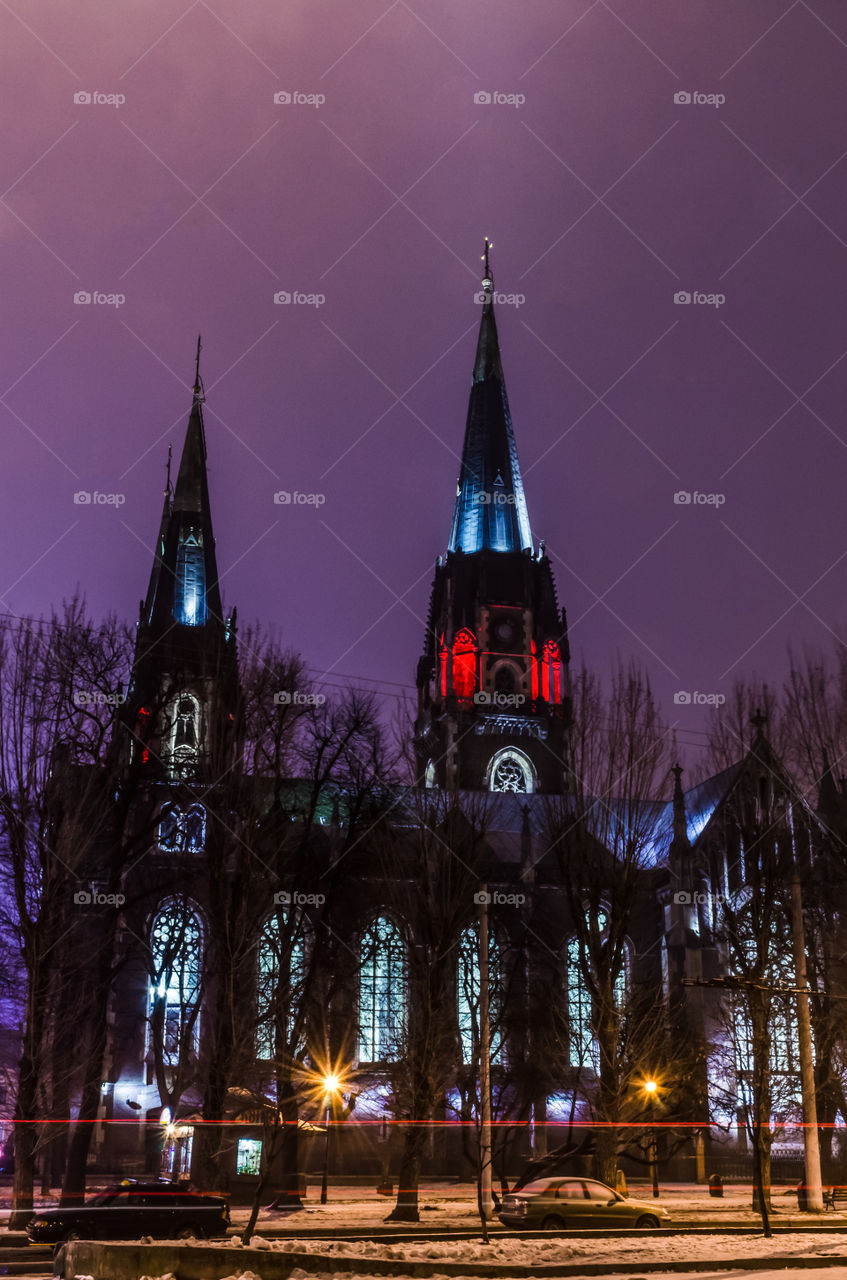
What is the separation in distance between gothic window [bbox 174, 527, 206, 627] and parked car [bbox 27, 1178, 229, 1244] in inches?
1646

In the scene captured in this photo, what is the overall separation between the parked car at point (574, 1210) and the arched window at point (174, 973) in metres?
19.8

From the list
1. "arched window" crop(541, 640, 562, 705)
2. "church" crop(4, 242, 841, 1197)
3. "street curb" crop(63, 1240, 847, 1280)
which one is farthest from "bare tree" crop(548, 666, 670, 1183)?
"arched window" crop(541, 640, 562, 705)

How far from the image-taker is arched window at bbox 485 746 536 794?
70250mm

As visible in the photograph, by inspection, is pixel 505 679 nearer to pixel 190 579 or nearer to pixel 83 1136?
pixel 190 579

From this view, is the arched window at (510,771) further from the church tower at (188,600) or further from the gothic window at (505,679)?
the church tower at (188,600)

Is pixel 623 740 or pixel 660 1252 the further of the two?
pixel 623 740

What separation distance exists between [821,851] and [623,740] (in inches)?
263

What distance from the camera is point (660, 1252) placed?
19.3m

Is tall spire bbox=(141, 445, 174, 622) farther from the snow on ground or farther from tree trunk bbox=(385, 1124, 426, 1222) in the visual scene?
the snow on ground

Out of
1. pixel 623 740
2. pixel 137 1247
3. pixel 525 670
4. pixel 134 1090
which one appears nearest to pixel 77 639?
pixel 623 740

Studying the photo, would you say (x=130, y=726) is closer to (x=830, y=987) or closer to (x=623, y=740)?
(x=623, y=740)

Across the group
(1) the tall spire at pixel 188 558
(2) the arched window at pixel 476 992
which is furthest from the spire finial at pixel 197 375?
(2) the arched window at pixel 476 992

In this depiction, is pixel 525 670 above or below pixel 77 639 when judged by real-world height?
above

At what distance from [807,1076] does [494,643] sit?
45.4m
